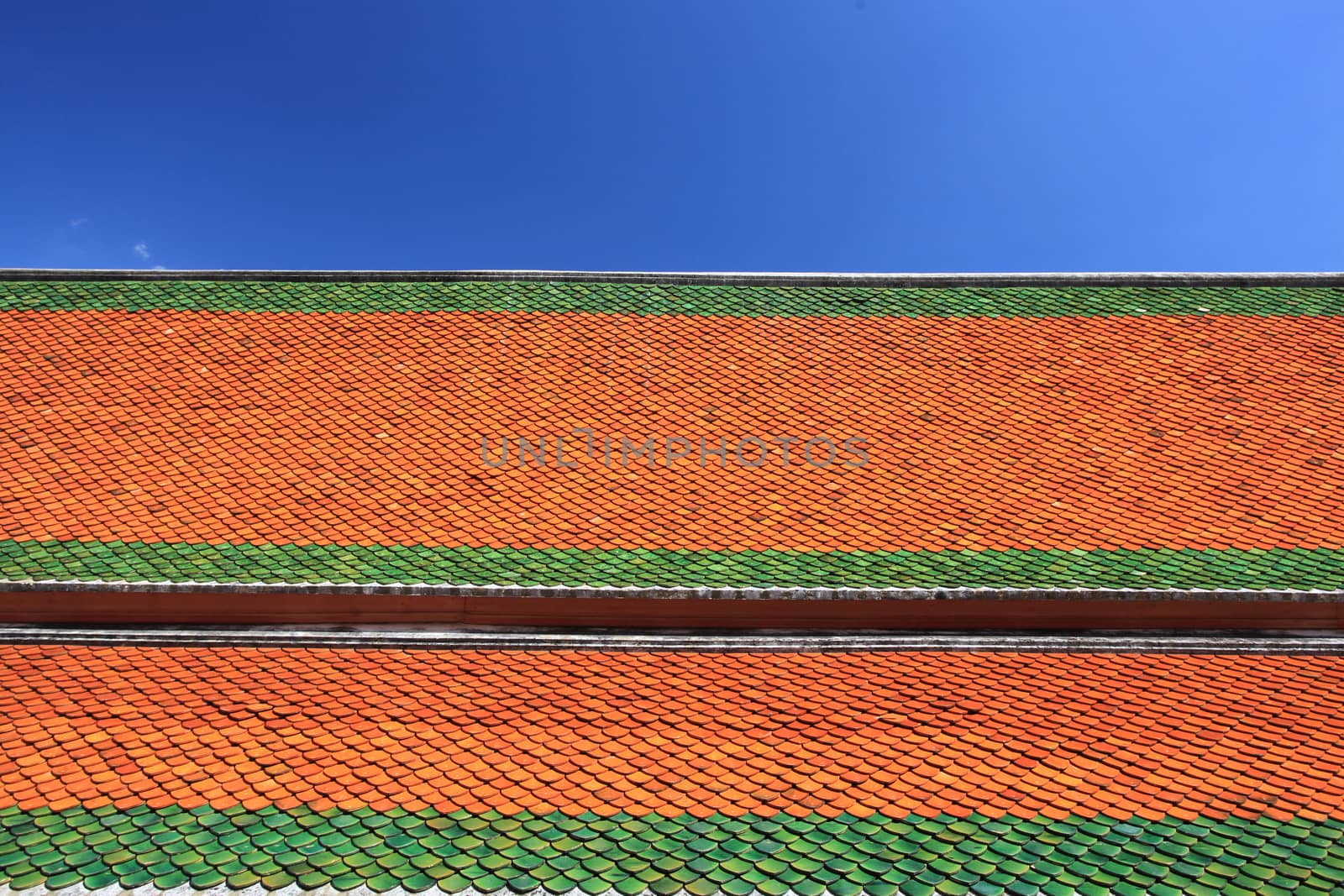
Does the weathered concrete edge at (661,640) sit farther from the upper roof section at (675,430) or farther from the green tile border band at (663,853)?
the green tile border band at (663,853)

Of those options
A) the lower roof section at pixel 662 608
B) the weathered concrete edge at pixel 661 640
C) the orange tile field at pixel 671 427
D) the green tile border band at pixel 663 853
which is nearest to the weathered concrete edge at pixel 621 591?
the lower roof section at pixel 662 608

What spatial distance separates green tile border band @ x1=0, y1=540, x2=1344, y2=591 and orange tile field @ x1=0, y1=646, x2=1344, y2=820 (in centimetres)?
48

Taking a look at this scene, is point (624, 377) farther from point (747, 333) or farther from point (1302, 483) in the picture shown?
point (1302, 483)

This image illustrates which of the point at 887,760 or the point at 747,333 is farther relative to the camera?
the point at 747,333

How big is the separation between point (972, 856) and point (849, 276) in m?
7.02

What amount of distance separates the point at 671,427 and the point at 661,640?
7.49ft

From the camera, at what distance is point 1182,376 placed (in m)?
A: 8.49

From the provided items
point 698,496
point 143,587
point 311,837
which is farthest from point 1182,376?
point 143,587

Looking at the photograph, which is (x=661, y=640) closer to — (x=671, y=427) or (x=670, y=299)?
(x=671, y=427)

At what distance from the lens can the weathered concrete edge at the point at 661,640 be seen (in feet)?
20.2

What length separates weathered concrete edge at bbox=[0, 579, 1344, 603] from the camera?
241 inches

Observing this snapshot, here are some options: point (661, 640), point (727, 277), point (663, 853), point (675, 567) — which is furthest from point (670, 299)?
point (663, 853)

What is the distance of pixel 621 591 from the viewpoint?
627 cm

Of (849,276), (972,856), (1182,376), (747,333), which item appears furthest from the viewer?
(849,276)
